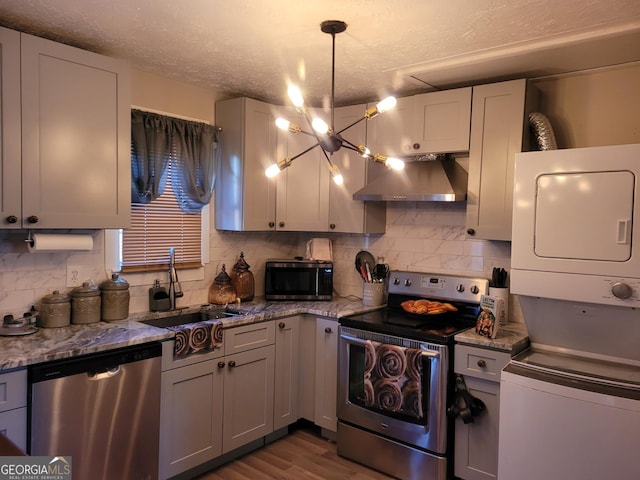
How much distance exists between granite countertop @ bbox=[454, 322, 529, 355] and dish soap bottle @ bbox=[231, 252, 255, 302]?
162 cm

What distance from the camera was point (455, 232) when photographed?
11.2 feet

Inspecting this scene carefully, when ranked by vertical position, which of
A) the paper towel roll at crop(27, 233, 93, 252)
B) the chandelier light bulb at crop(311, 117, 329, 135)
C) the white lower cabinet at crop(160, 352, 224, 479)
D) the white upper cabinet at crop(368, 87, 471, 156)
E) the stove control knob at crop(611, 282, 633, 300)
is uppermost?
the white upper cabinet at crop(368, 87, 471, 156)

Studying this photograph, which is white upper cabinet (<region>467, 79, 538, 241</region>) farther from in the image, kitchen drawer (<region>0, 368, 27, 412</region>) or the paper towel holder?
kitchen drawer (<region>0, 368, 27, 412</region>)

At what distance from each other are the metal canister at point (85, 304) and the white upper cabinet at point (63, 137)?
16.1 inches

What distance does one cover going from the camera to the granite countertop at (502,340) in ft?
8.55

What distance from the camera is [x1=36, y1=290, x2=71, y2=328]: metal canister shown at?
2.58 m

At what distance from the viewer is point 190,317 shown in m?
3.26

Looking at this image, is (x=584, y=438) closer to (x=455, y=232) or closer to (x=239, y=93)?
(x=455, y=232)

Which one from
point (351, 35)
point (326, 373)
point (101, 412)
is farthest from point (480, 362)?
point (101, 412)

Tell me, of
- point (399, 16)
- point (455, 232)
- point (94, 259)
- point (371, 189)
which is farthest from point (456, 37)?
point (94, 259)

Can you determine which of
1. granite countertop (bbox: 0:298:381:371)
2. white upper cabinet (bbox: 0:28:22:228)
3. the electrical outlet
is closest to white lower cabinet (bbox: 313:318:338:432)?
granite countertop (bbox: 0:298:381:371)

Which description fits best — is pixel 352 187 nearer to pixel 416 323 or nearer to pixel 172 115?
pixel 416 323

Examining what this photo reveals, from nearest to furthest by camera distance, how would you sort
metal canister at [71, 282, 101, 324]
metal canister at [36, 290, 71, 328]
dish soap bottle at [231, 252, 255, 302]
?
metal canister at [36, 290, 71, 328] < metal canister at [71, 282, 101, 324] < dish soap bottle at [231, 252, 255, 302]

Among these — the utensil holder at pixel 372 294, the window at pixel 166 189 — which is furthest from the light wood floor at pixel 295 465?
the window at pixel 166 189
